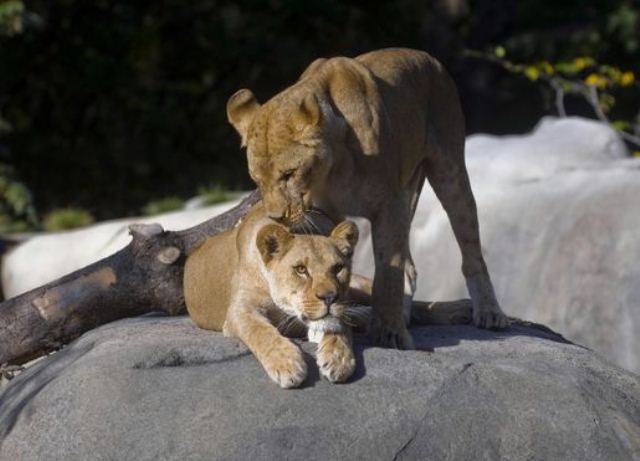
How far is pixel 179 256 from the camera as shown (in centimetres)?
745

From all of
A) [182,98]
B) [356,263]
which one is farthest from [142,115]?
[356,263]

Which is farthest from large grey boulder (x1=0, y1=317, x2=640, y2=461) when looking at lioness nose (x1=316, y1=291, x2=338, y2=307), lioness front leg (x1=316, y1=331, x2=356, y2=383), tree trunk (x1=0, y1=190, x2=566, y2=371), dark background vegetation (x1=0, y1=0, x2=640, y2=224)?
dark background vegetation (x1=0, y1=0, x2=640, y2=224)

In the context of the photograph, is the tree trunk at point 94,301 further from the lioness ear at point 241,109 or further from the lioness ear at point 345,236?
the lioness ear at point 345,236

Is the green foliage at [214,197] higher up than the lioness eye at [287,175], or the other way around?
the lioness eye at [287,175]

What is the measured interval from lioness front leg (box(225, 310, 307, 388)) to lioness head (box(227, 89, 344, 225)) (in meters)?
0.45

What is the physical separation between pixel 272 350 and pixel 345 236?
0.61 metres

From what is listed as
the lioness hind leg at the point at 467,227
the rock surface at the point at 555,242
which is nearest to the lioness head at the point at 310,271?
the lioness hind leg at the point at 467,227

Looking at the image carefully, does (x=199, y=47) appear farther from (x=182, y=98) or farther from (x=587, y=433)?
(x=587, y=433)

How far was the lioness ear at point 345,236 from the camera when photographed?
5.68 metres

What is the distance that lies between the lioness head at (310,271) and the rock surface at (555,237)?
4918mm

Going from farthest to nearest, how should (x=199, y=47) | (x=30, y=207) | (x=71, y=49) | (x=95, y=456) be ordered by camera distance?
(x=199, y=47)
(x=71, y=49)
(x=30, y=207)
(x=95, y=456)

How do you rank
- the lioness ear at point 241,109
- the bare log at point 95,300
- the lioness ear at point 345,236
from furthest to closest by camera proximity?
the bare log at point 95,300 → the lioness ear at point 241,109 → the lioness ear at point 345,236

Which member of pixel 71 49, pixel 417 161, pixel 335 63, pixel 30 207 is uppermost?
pixel 335 63

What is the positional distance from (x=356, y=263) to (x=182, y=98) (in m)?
7.03
